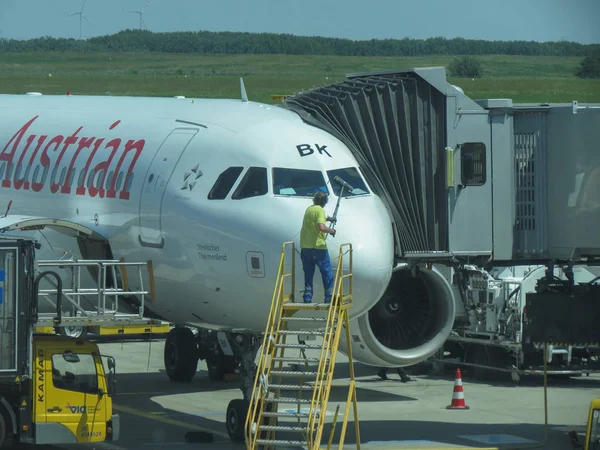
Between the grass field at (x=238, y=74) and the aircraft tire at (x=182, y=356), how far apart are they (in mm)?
53342

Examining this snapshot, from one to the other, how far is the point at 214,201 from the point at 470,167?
390cm

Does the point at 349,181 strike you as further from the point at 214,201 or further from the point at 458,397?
the point at 458,397

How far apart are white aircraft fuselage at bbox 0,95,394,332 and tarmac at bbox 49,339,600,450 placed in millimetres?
2098

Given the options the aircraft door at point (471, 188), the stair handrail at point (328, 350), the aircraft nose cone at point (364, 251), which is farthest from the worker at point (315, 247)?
the aircraft door at point (471, 188)

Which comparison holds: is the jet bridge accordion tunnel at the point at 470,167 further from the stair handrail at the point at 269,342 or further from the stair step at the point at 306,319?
the stair handrail at the point at 269,342

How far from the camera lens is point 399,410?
2275cm

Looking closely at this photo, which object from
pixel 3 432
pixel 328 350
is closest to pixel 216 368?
pixel 3 432

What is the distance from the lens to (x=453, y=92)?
60.7ft

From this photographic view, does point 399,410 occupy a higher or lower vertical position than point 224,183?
lower

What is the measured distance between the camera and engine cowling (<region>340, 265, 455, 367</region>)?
2053 centimetres

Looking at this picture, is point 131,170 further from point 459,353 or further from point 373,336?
point 459,353

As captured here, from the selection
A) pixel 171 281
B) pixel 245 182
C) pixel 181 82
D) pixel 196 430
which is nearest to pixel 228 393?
pixel 196 430

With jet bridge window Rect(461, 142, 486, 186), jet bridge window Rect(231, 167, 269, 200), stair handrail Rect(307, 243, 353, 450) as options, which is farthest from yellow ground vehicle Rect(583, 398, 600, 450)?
jet bridge window Rect(231, 167, 269, 200)

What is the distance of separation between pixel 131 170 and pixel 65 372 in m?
4.12
